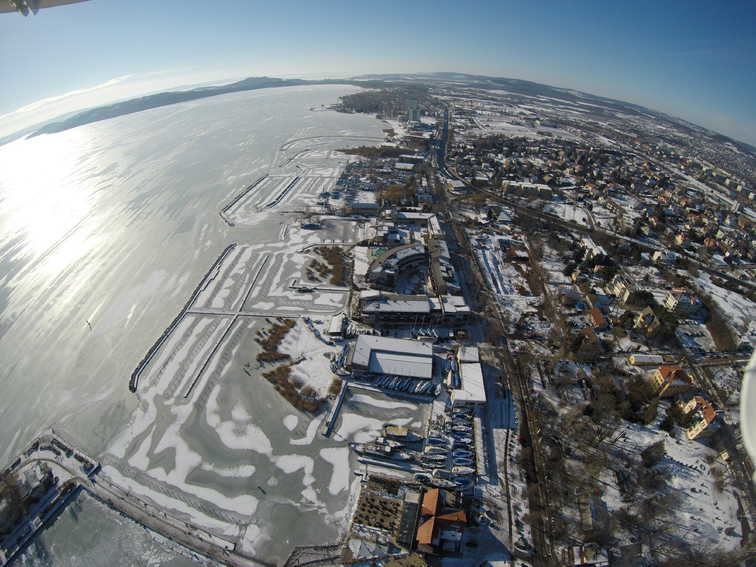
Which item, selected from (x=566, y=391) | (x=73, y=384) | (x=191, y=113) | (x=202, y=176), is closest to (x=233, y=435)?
(x=73, y=384)

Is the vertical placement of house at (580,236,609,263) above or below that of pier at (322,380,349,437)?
above

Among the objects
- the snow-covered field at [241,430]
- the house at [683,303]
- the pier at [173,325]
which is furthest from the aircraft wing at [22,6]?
the house at [683,303]

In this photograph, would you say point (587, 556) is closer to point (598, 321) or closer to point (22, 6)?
point (598, 321)

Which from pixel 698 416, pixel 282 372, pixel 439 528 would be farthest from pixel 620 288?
pixel 282 372

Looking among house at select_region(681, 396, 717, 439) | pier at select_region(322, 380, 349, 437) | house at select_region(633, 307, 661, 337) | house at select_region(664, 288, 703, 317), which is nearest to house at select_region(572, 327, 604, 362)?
house at select_region(633, 307, 661, 337)

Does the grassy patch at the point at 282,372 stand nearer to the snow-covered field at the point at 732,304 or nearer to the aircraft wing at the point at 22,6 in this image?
the aircraft wing at the point at 22,6

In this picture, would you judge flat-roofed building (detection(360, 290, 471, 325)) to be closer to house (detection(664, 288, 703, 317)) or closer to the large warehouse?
the large warehouse

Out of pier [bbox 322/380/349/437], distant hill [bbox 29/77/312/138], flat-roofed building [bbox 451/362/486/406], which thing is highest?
distant hill [bbox 29/77/312/138]
